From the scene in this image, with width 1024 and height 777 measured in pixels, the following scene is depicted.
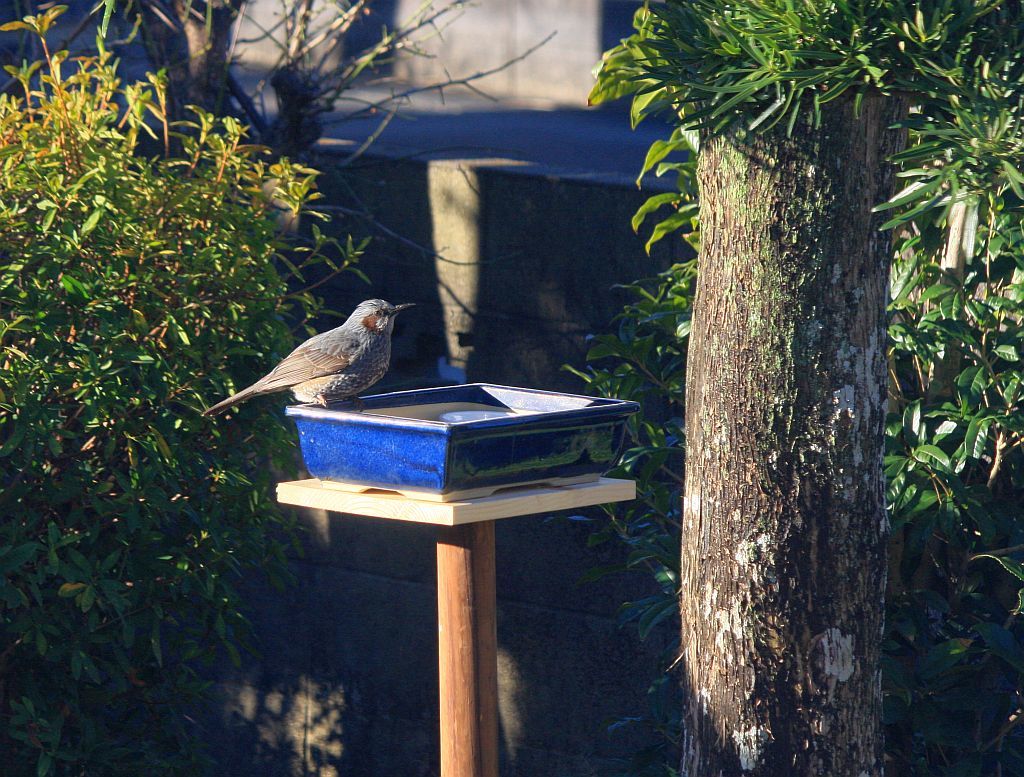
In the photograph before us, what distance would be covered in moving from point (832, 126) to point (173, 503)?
2.50m

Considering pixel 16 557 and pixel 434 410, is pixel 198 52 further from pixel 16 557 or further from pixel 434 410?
pixel 434 410

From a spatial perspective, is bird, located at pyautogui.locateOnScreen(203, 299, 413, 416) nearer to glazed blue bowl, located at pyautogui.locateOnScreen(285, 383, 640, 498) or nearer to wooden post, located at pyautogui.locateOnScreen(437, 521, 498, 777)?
glazed blue bowl, located at pyautogui.locateOnScreen(285, 383, 640, 498)

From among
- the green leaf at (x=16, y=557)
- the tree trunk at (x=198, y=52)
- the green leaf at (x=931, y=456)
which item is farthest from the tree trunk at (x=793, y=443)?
the tree trunk at (x=198, y=52)

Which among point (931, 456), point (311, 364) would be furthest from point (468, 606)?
point (931, 456)

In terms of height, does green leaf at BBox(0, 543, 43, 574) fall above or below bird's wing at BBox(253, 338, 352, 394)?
below

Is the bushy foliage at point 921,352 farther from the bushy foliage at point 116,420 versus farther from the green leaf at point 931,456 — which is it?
the bushy foliage at point 116,420

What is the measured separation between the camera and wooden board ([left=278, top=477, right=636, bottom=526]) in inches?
119

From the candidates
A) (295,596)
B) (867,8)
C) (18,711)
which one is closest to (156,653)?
(18,711)

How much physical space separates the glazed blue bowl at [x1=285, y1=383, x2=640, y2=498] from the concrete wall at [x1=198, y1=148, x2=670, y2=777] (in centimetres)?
150

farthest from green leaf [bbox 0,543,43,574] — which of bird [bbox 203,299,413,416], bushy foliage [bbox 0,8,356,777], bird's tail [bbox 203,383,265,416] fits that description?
bird [bbox 203,299,413,416]

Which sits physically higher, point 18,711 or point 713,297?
point 713,297

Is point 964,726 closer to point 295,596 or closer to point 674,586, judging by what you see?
point 674,586

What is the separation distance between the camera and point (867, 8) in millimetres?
2645

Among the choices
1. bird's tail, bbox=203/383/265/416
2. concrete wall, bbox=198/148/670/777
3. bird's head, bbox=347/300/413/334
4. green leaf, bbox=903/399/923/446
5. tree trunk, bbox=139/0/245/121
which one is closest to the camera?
green leaf, bbox=903/399/923/446
